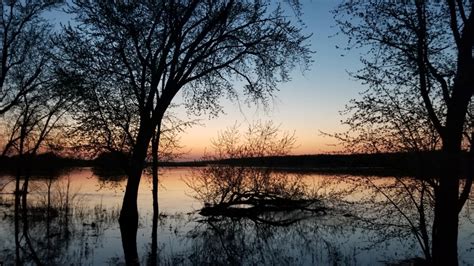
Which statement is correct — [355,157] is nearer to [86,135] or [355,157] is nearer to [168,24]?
[168,24]

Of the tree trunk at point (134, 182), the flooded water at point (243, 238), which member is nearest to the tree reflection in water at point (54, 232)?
the flooded water at point (243, 238)

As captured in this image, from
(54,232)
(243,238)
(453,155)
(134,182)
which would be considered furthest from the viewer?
(134,182)

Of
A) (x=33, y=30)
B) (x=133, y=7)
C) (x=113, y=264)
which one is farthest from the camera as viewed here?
(x=33, y=30)

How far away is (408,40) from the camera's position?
1240cm

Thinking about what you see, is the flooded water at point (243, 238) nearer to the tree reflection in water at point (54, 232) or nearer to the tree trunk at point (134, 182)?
the tree reflection in water at point (54, 232)

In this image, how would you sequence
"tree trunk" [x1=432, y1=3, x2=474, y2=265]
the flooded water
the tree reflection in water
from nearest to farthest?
"tree trunk" [x1=432, y1=3, x2=474, y2=265]
the flooded water
the tree reflection in water

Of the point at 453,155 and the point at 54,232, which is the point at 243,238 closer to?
the point at 54,232

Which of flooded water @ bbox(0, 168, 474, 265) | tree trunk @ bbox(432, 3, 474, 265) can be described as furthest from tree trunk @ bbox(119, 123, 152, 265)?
tree trunk @ bbox(432, 3, 474, 265)

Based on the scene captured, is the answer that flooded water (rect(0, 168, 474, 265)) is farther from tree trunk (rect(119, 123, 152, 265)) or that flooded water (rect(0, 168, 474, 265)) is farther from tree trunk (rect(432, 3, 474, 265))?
Result: tree trunk (rect(432, 3, 474, 265))

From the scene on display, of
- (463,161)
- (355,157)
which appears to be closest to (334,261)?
(355,157)

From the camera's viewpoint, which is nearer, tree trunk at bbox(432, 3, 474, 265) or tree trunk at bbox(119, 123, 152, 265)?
tree trunk at bbox(432, 3, 474, 265)

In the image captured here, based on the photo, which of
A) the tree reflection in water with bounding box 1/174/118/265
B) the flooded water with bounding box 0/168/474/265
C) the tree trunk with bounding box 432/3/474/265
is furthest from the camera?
the tree reflection in water with bounding box 1/174/118/265

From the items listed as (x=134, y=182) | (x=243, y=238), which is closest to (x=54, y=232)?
(x=134, y=182)

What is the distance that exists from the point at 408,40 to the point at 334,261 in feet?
22.5
